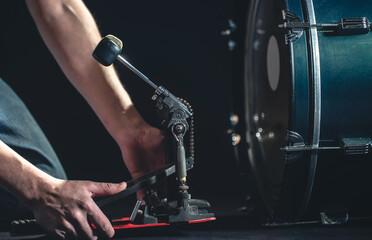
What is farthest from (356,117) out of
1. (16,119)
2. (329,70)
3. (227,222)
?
(16,119)

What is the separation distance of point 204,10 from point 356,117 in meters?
0.96

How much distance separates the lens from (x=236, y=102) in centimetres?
175

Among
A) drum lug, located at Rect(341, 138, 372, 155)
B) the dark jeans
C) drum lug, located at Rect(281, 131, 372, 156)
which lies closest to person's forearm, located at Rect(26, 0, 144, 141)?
the dark jeans

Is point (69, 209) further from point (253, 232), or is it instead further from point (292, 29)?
point (292, 29)

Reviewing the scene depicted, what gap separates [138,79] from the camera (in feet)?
5.52

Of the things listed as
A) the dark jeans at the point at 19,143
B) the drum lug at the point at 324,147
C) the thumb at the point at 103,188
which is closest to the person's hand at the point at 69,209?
the thumb at the point at 103,188

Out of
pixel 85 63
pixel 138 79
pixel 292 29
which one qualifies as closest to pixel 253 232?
pixel 292 29

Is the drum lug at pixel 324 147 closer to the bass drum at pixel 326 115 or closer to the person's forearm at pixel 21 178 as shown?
the bass drum at pixel 326 115

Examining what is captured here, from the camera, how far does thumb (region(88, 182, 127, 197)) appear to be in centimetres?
92

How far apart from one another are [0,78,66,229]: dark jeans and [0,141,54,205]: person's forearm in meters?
0.33

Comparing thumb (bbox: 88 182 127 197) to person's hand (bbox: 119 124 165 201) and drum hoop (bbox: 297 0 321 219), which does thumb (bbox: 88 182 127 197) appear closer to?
person's hand (bbox: 119 124 165 201)

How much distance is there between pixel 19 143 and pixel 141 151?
395mm

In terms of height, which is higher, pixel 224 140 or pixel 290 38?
pixel 290 38

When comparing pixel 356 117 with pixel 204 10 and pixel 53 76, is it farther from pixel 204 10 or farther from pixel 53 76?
pixel 53 76
